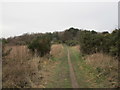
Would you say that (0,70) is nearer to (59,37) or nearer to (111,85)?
(111,85)

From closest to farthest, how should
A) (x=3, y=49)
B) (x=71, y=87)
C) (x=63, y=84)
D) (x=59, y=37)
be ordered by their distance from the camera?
(x=71, y=87) → (x=63, y=84) → (x=3, y=49) → (x=59, y=37)

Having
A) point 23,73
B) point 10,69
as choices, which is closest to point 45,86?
point 23,73

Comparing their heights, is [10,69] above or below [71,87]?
above

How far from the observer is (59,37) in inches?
3413

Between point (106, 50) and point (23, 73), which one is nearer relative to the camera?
point (23, 73)

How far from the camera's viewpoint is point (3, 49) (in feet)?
40.2

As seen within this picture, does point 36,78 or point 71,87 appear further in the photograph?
point 36,78

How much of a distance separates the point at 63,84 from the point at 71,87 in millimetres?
757

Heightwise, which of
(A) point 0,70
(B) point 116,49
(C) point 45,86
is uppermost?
(B) point 116,49

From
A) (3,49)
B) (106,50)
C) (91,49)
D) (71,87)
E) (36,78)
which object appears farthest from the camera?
(91,49)

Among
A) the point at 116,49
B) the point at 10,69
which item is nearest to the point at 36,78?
the point at 10,69

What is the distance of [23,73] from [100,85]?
418 centimetres

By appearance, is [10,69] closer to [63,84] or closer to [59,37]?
[63,84]

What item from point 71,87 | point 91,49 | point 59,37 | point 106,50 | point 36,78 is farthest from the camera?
point 59,37
